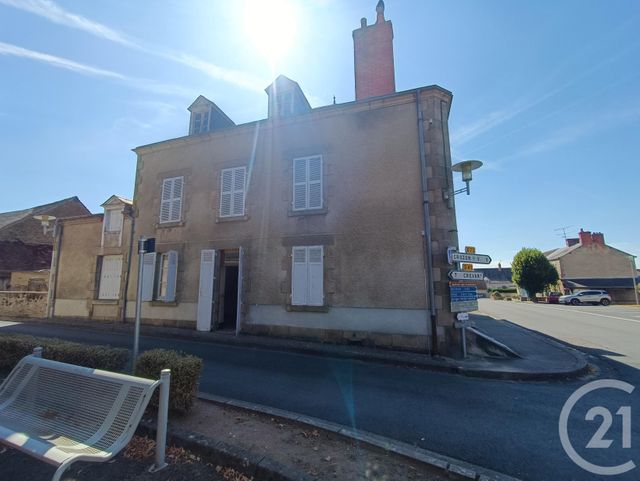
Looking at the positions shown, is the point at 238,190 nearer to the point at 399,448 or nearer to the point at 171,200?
the point at 171,200

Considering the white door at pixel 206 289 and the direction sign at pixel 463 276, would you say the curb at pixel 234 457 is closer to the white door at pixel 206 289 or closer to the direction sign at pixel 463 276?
the direction sign at pixel 463 276

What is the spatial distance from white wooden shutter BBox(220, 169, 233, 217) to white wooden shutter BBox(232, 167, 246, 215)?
173 mm

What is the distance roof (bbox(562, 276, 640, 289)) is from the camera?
37.8m

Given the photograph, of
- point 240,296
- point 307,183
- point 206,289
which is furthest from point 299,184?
point 206,289

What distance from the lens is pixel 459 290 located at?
24.8 ft

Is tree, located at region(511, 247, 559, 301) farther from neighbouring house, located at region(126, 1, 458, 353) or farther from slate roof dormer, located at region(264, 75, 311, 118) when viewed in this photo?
slate roof dormer, located at region(264, 75, 311, 118)

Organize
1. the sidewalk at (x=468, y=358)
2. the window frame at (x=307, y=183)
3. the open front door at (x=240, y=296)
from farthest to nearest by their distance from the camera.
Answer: the open front door at (x=240, y=296) < the window frame at (x=307, y=183) < the sidewalk at (x=468, y=358)

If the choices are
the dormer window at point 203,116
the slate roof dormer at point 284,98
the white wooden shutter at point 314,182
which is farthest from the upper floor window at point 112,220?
the white wooden shutter at point 314,182

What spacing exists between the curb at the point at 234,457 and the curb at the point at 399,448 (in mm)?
848

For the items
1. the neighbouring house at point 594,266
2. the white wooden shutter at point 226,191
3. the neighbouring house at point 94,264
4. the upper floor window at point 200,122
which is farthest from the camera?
the neighbouring house at point 594,266

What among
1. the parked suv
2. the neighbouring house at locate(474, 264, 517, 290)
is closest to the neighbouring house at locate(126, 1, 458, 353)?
the parked suv

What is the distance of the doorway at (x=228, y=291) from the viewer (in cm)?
1097

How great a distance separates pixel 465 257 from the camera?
7.64 m

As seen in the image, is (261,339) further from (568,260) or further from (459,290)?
(568,260)
